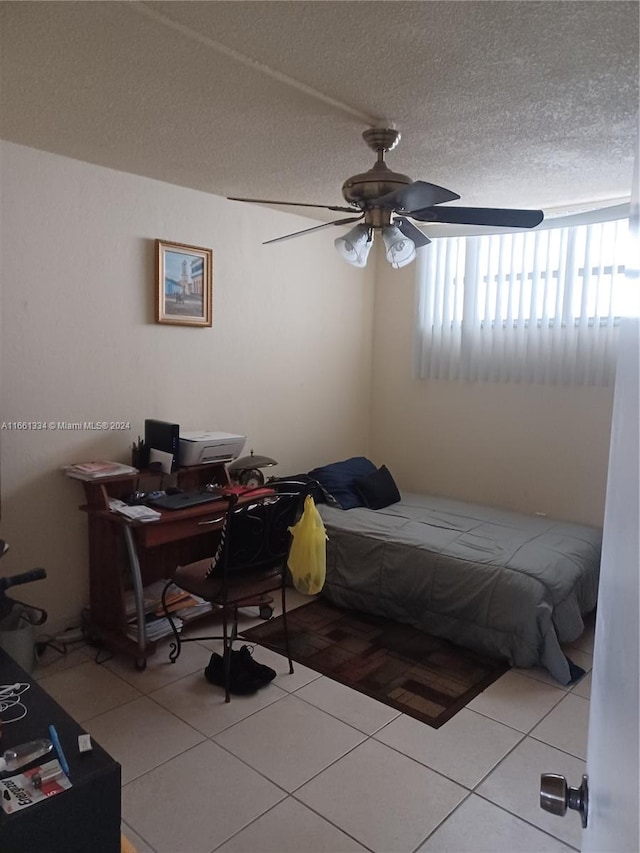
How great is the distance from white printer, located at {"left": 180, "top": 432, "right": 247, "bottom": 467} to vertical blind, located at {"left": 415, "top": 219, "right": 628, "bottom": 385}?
6.23 feet

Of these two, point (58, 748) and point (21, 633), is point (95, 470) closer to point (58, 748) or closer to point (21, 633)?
point (21, 633)

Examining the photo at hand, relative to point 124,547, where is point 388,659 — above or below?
below

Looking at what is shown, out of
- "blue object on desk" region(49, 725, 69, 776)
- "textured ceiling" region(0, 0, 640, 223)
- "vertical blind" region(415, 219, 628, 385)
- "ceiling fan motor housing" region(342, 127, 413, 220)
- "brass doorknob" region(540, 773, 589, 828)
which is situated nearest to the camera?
"brass doorknob" region(540, 773, 589, 828)

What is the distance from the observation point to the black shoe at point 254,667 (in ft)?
9.16

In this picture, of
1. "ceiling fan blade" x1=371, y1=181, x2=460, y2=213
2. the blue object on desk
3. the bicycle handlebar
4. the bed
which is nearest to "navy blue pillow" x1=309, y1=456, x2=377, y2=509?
the bed

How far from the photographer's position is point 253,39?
179cm

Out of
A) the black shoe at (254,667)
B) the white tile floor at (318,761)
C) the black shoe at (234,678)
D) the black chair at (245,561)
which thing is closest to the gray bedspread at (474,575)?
the white tile floor at (318,761)

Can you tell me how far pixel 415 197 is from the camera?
2.06 meters

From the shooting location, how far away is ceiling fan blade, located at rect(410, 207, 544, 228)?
2254mm

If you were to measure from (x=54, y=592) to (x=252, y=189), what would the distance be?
2.51 m

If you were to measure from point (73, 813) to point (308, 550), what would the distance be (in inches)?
72.9

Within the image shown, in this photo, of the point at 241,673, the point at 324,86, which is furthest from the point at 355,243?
the point at 241,673

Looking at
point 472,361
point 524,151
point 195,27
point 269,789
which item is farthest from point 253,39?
point 472,361

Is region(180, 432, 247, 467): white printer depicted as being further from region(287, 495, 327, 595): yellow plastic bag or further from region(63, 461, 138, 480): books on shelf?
region(287, 495, 327, 595): yellow plastic bag
